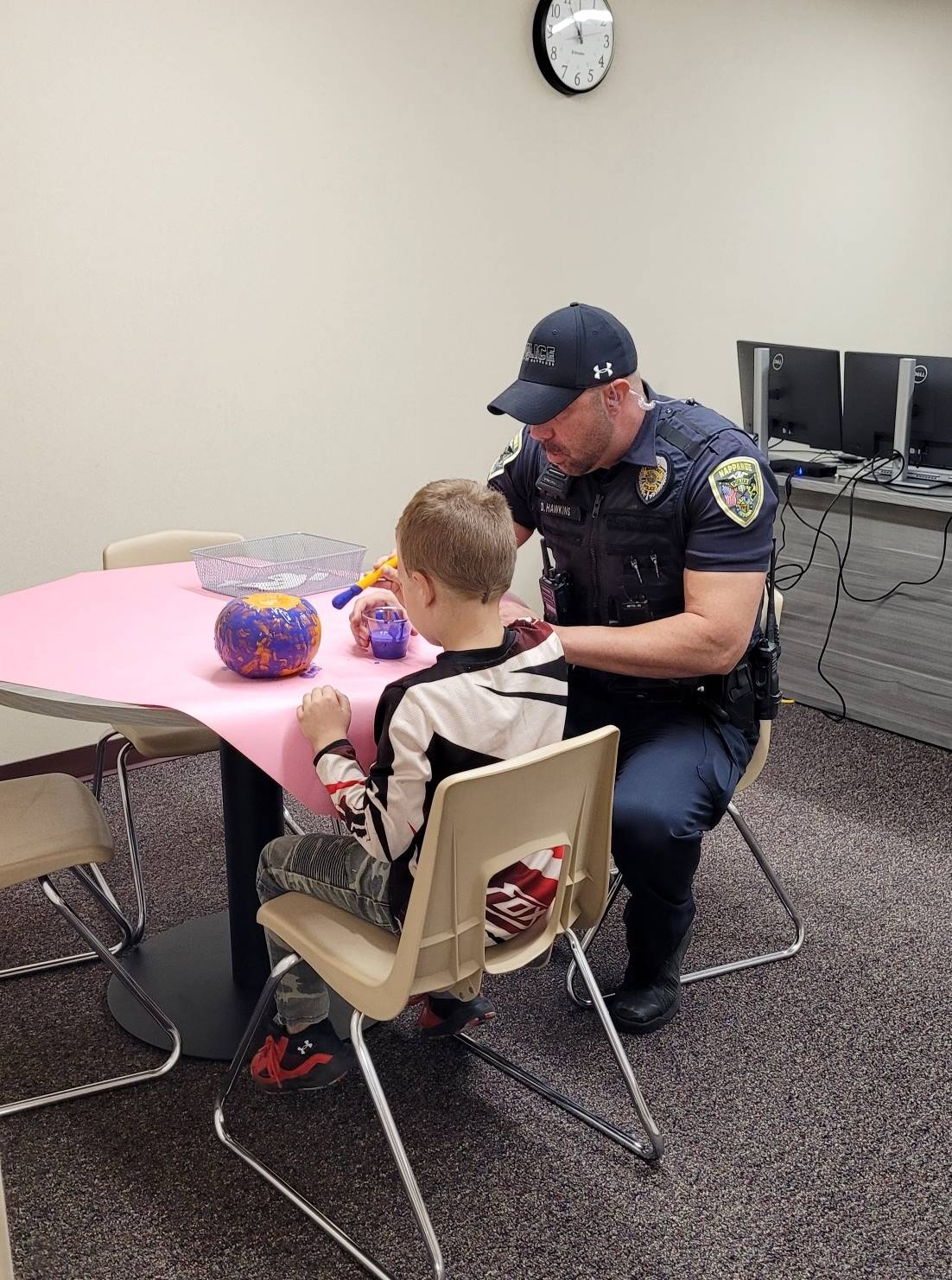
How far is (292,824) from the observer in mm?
2852

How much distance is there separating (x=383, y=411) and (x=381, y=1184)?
8.32 feet

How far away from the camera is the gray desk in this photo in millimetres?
3561

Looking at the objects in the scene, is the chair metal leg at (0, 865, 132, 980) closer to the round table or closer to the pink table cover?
the round table

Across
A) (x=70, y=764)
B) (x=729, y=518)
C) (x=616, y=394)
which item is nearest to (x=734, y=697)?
(x=729, y=518)

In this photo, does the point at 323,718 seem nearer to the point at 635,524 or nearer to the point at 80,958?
the point at 635,524

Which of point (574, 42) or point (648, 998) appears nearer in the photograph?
point (648, 998)

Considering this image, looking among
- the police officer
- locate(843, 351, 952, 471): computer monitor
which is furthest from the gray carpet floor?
locate(843, 351, 952, 471): computer monitor

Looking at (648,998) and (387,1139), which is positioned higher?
(387,1139)

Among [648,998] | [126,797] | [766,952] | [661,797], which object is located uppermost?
[661,797]

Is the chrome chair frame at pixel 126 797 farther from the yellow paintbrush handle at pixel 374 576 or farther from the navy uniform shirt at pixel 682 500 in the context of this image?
the navy uniform shirt at pixel 682 500

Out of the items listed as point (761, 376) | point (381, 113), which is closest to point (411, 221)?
point (381, 113)

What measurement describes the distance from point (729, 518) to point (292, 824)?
4.48 ft

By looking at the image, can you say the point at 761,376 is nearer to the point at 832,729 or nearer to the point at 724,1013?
the point at 832,729

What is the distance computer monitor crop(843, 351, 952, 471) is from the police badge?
1.71 m
